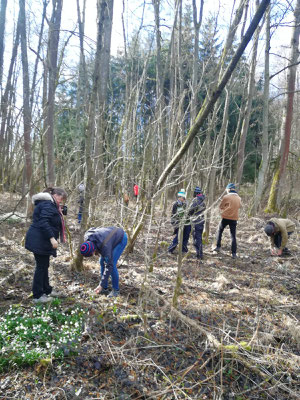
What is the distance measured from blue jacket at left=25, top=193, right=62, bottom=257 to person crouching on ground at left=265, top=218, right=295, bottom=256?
15.8ft

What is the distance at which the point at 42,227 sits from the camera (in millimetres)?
3865

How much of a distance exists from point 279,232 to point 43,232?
212 inches


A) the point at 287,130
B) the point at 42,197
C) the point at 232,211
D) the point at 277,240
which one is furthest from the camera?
the point at 287,130

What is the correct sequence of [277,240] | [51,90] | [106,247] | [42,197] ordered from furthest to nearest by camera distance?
1. [51,90]
2. [277,240]
3. [106,247]
4. [42,197]

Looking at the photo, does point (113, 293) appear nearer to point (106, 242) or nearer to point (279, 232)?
point (106, 242)

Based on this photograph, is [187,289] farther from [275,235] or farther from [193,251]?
[275,235]

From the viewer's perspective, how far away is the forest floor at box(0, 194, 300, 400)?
2785 mm

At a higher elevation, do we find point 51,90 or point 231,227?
point 51,90

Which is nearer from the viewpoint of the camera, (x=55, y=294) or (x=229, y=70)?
(x=229, y=70)

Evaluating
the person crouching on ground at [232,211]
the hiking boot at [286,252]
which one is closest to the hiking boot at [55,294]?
the person crouching on ground at [232,211]

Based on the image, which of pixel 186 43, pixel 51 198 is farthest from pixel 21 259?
pixel 186 43

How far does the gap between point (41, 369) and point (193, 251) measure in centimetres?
525

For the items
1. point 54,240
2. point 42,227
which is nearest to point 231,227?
point 54,240

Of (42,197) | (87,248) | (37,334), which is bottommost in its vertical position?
(37,334)
